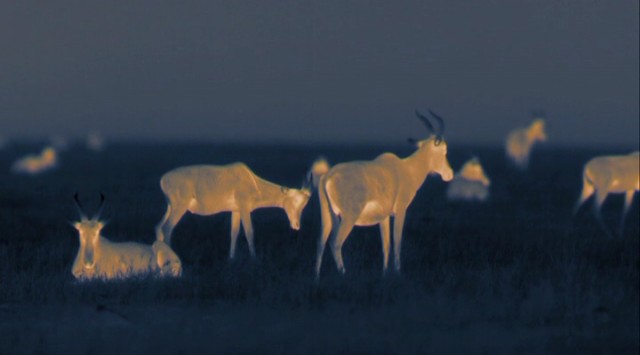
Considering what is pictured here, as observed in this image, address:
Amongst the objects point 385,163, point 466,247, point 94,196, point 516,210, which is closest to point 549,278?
point 385,163

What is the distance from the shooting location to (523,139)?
4741 cm

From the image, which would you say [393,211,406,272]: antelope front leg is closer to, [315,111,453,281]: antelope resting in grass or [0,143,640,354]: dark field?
[315,111,453,281]: antelope resting in grass

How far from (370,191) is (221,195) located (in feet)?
8.36

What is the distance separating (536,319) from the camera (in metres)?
9.43

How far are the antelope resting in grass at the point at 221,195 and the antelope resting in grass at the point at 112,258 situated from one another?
59.6 inches

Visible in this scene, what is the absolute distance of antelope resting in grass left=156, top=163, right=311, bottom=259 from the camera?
1328 cm

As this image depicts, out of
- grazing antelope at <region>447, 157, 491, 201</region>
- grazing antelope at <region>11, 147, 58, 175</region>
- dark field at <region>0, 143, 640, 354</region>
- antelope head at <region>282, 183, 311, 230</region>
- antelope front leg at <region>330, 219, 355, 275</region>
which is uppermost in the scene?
grazing antelope at <region>11, 147, 58, 175</region>

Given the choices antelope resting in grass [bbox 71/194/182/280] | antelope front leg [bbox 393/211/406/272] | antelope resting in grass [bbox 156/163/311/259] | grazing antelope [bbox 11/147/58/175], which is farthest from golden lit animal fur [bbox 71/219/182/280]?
grazing antelope [bbox 11/147/58/175]

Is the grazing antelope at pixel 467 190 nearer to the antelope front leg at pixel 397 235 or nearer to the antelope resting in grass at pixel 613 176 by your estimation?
the antelope resting in grass at pixel 613 176

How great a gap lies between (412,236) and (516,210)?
7042mm

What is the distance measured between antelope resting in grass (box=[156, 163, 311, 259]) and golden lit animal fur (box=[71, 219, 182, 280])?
1.51m

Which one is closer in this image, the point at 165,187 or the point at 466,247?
the point at 165,187

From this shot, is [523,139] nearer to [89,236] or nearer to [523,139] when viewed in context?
[523,139]

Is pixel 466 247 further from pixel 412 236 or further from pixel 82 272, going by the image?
pixel 82 272
